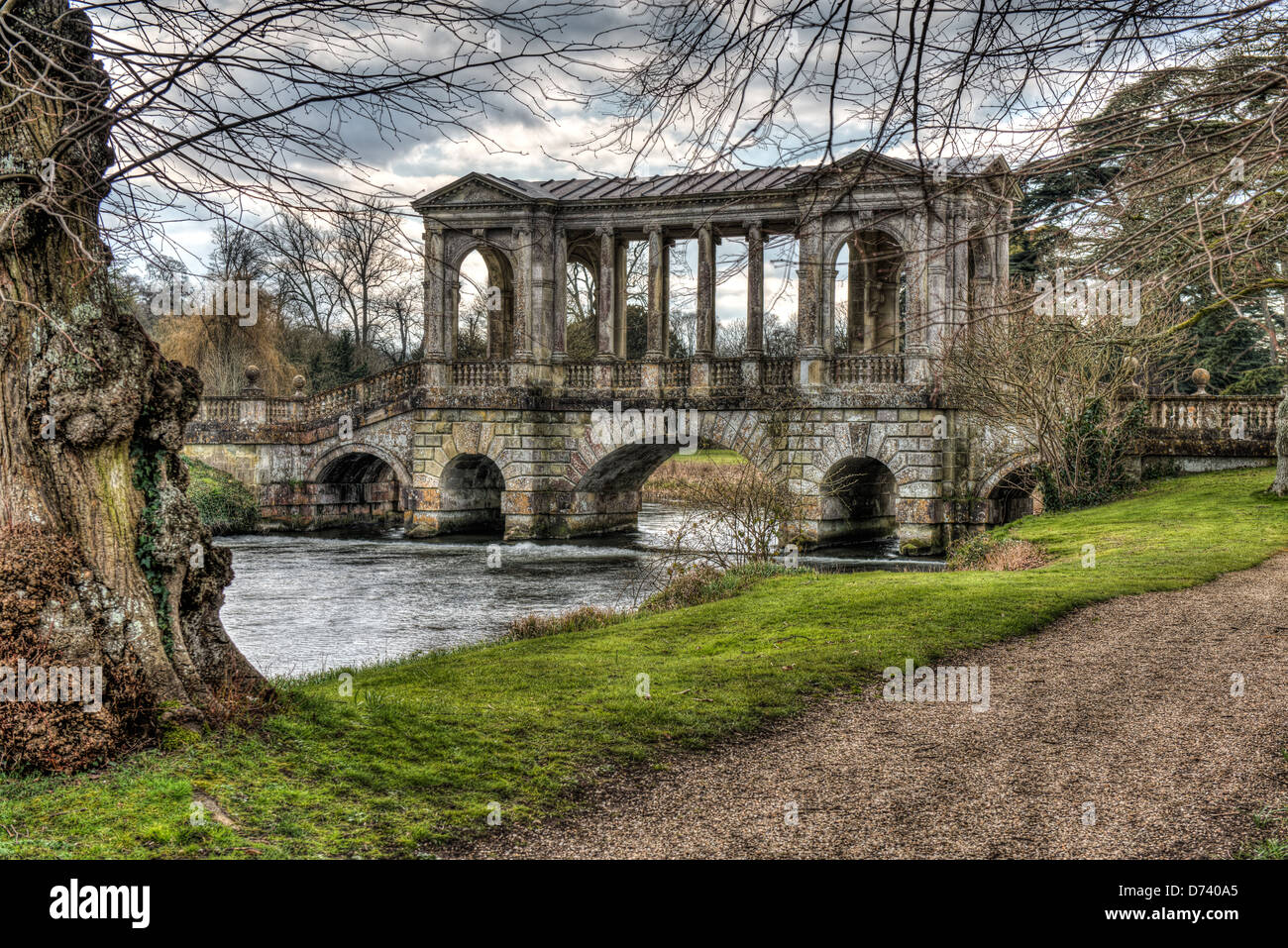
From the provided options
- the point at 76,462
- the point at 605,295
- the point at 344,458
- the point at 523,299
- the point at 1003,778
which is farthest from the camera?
the point at 344,458

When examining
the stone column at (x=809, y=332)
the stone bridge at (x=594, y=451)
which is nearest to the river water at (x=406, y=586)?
the stone bridge at (x=594, y=451)

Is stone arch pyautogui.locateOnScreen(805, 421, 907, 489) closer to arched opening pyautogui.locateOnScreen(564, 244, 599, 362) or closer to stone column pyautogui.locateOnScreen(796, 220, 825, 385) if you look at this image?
stone column pyautogui.locateOnScreen(796, 220, 825, 385)

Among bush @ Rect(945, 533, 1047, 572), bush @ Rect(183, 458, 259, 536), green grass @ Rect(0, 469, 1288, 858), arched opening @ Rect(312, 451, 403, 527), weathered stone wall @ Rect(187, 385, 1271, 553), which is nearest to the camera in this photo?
green grass @ Rect(0, 469, 1288, 858)

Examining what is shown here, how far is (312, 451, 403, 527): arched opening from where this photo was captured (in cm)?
3259

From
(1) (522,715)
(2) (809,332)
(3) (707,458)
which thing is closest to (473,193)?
(2) (809,332)

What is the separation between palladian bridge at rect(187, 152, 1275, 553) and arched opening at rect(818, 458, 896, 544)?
9cm

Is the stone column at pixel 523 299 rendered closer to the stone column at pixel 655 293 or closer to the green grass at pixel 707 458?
the stone column at pixel 655 293

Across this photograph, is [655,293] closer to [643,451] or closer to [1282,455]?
[643,451]

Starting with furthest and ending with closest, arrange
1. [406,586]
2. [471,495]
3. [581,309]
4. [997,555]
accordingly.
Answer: [581,309] → [471,495] → [406,586] → [997,555]

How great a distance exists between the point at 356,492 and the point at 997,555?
23.1 metres

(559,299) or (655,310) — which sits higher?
(559,299)

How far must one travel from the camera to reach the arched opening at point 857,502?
2669cm

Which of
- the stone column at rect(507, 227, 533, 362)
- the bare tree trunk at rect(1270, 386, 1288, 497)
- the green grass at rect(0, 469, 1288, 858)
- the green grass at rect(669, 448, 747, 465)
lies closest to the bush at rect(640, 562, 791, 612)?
the green grass at rect(0, 469, 1288, 858)

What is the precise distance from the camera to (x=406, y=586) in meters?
20.5
